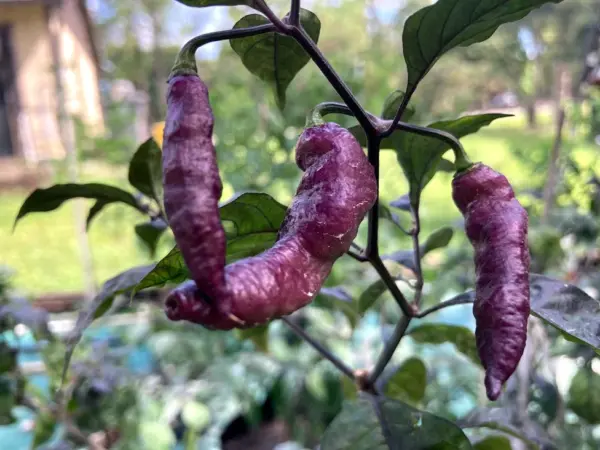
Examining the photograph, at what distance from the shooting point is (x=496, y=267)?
365 millimetres

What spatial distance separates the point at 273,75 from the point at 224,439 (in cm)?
166

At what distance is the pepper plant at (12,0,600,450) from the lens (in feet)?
1.29

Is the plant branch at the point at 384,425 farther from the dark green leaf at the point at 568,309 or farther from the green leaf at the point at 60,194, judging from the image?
the green leaf at the point at 60,194

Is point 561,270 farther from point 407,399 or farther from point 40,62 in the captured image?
point 40,62

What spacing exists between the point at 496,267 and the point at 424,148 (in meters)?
0.18

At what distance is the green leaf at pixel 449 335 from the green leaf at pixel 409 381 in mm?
41

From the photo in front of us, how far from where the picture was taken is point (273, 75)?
0.54 metres

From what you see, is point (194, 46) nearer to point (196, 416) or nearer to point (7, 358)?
point (7, 358)

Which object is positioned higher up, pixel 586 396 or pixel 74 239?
pixel 586 396

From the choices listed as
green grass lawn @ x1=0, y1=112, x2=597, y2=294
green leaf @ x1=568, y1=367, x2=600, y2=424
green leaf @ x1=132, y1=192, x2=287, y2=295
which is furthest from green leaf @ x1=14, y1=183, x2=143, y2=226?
green grass lawn @ x1=0, y1=112, x2=597, y2=294

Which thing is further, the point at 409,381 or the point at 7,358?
the point at 7,358

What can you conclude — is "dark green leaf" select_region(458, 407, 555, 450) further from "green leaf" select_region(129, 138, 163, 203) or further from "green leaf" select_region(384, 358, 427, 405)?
"green leaf" select_region(129, 138, 163, 203)

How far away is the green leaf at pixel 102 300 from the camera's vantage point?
1.73 ft

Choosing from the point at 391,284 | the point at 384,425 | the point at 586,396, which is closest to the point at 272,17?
the point at 391,284
